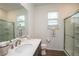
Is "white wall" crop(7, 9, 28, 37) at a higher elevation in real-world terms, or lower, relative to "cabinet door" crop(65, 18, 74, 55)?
higher

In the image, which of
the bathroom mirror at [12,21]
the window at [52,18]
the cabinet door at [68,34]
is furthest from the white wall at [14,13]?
the cabinet door at [68,34]

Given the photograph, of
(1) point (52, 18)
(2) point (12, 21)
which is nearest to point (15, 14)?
(2) point (12, 21)

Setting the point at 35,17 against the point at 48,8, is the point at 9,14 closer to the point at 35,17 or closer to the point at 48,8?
the point at 35,17

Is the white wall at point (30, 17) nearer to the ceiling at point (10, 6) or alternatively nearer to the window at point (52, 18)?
the ceiling at point (10, 6)

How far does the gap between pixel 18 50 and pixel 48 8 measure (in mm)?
919

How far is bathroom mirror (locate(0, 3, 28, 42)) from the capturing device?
1.60 metres

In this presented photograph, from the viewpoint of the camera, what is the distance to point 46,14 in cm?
172

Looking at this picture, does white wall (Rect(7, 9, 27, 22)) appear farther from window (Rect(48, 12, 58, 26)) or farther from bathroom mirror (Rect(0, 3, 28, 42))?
window (Rect(48, 12, 58, 26))

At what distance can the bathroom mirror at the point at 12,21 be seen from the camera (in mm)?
1601

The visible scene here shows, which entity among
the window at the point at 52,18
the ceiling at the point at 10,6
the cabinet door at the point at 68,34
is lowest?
the cabinet door at the point at 68,34

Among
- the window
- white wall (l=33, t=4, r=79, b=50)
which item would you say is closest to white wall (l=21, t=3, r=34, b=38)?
white wall (l=33, t=4, r=79, b=50)

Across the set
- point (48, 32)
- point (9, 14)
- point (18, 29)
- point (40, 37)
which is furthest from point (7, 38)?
point (48, 32)

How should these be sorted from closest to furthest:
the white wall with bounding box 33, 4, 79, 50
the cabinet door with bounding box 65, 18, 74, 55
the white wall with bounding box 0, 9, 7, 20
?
the white wall with bounding box 0, 9, 7, 20 → the white wall with bounding box 33, 4, 79, 50 → the cabinet door with bounding box 65, 18, 74, 55

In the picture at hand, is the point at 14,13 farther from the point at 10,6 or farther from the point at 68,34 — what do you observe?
the point at 68,34
